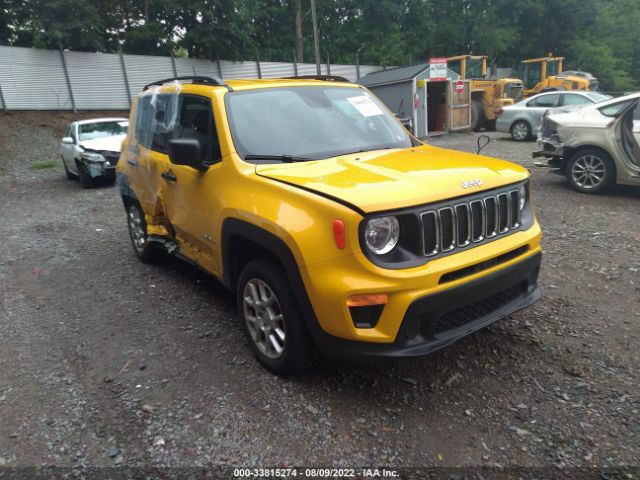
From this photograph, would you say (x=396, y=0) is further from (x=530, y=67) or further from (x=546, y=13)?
(x=530, y=67)

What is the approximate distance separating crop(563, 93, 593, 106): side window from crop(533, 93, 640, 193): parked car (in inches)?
284

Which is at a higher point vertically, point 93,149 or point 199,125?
point 199,125

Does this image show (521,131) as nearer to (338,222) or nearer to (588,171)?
(588,171)

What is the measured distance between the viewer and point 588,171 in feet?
24.6

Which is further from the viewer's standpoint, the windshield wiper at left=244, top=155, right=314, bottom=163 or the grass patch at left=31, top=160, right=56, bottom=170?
the grass patch at left=31, top=160, right=56, bottom=170

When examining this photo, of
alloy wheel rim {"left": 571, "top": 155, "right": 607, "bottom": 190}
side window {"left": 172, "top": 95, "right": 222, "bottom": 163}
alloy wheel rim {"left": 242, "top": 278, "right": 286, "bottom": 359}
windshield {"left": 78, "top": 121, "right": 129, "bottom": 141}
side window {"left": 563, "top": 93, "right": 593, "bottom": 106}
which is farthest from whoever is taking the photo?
side window {"left": 563, "top": 93, "right": 593, "bottom": 106}

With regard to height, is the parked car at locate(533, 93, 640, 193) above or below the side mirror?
below

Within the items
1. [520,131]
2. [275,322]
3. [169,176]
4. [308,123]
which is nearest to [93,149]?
[169,176]

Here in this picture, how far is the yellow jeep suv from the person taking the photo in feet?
8.11

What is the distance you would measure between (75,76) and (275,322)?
20.9 m

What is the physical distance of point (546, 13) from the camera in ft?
137

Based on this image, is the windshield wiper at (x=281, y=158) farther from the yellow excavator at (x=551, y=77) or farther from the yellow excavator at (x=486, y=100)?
the yellow excavator at (x=551, y=77)

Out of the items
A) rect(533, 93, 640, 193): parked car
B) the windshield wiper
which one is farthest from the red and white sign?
the windshield wiper

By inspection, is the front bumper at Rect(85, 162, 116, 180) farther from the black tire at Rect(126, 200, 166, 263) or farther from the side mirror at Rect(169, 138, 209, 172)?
the side mirror at Rect(169, 138, 209, 172)
